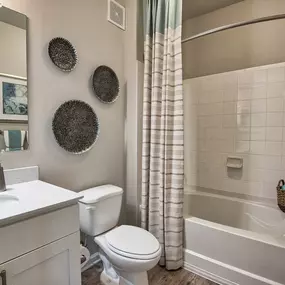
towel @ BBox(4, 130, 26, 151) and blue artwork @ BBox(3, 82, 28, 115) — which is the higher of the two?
blue artwork @ BBox(3, 82, 28, 115)

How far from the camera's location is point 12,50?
4.62ft

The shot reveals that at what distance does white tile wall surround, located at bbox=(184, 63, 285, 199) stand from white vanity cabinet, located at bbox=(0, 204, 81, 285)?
1.71m

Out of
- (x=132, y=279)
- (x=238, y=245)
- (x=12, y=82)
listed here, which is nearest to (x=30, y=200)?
(x=12, y=82)

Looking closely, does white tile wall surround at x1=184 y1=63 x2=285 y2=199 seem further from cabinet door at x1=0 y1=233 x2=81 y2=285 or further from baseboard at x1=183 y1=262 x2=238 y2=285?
cabinet door at x1=0 y1=233 x2=81 y2=285

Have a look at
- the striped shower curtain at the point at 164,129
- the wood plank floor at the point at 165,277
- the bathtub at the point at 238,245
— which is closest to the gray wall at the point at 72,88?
the striped shower curtain at the point at 164,129

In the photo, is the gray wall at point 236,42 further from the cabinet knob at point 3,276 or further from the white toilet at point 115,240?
the cabinet knob at point 3,276

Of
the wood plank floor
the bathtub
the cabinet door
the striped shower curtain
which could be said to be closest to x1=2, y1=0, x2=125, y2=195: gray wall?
the striped shower curtain

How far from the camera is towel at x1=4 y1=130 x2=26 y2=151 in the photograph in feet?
4.65

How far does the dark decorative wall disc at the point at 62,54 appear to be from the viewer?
5.22ft

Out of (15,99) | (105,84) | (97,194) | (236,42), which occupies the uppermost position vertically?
(236,42)

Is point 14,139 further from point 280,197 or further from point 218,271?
point 280,197

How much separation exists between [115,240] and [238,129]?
1625 mm

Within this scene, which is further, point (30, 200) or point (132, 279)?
point (132, 279)

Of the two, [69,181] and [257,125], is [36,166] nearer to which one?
[69,181]
